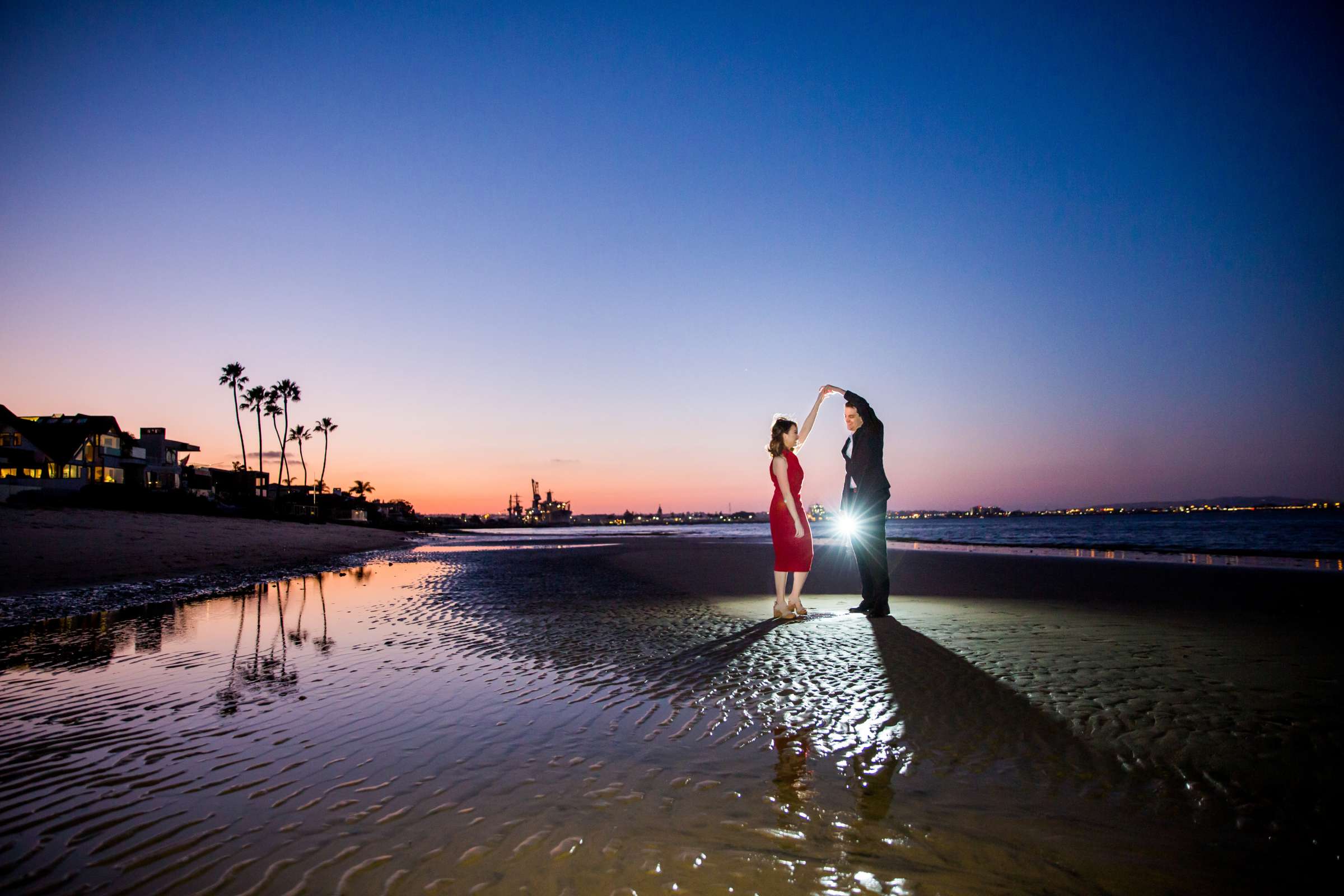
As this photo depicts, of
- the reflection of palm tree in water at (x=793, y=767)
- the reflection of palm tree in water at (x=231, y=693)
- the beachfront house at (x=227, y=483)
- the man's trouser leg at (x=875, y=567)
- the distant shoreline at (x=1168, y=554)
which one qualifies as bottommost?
the distant shoreline at (x=1168, y=554)

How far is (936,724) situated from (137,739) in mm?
5991

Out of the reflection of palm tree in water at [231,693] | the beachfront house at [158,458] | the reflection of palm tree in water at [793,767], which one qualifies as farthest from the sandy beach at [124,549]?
the beachfront house at [158,458]

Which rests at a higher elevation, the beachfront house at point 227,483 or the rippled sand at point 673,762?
the beachfront house at point 227,483

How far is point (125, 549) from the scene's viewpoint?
22062 mm

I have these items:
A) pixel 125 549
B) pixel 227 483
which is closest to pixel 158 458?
pixel 227 483

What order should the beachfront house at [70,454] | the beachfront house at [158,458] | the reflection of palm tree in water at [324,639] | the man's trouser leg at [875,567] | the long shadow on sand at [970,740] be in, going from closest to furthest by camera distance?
the long shadow on sand at [970,740], the reflection of palm tree in water at [324,639], the man's trouser leg at [875,567], the beachfront house at [70,454], the beachfront house at [158,458]

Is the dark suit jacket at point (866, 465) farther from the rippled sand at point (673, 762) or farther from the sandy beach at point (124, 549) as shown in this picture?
the sandy beach at point (124, 549)

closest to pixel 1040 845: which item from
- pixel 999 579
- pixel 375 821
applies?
pixel 375 821

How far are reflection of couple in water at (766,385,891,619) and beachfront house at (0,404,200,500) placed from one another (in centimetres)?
5374

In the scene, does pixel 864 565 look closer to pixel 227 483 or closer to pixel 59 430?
pixel 59 430

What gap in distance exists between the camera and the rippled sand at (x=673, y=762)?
2.92 metres

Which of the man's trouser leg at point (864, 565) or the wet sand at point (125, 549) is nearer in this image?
the man's trouser leg at point (864, 565)

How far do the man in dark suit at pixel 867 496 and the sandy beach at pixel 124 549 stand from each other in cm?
1380

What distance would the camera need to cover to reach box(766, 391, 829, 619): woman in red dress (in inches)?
370
